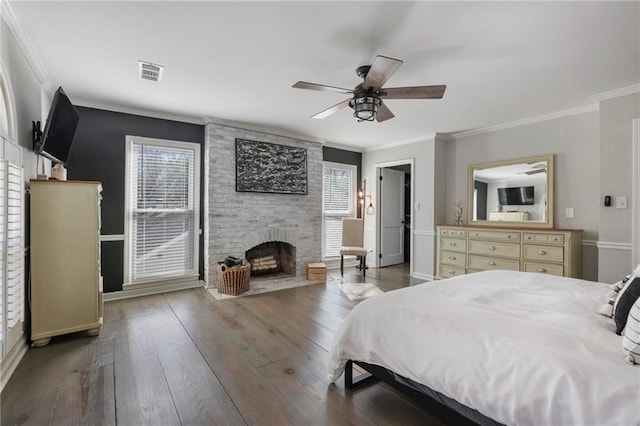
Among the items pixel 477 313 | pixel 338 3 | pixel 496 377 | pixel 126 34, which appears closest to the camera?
pixel 496 377

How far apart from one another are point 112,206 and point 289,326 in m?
2.88

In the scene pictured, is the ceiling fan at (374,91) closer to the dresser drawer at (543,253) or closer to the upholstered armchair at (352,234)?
the dresser drawer at (543,253)

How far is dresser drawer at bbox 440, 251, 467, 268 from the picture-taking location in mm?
4570

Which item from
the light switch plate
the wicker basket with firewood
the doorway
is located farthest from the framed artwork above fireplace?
the light switch plate

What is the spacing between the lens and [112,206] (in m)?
3.92

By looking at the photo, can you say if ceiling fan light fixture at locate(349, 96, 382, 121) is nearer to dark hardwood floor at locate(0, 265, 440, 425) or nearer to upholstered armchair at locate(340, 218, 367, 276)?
dark hardwood floor at locate(0, 265, 440, 425)

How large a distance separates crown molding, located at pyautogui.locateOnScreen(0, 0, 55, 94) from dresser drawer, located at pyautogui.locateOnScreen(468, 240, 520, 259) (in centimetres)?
538

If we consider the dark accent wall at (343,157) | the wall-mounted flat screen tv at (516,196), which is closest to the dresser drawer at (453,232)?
the wall-mounted flat screen tv at (516,196)

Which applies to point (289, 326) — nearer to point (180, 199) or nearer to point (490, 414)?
point (490, 414)

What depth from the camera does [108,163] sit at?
389 centimetres

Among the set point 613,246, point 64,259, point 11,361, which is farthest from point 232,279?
point 613,246

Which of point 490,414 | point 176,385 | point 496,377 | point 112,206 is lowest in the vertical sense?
point 176,385

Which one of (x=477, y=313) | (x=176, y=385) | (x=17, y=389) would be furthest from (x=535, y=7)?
(x=17, y=389)

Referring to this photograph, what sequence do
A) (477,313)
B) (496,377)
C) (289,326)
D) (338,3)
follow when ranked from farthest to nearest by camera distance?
(289,326) < (338,3) < (477,313) < (496,377)
